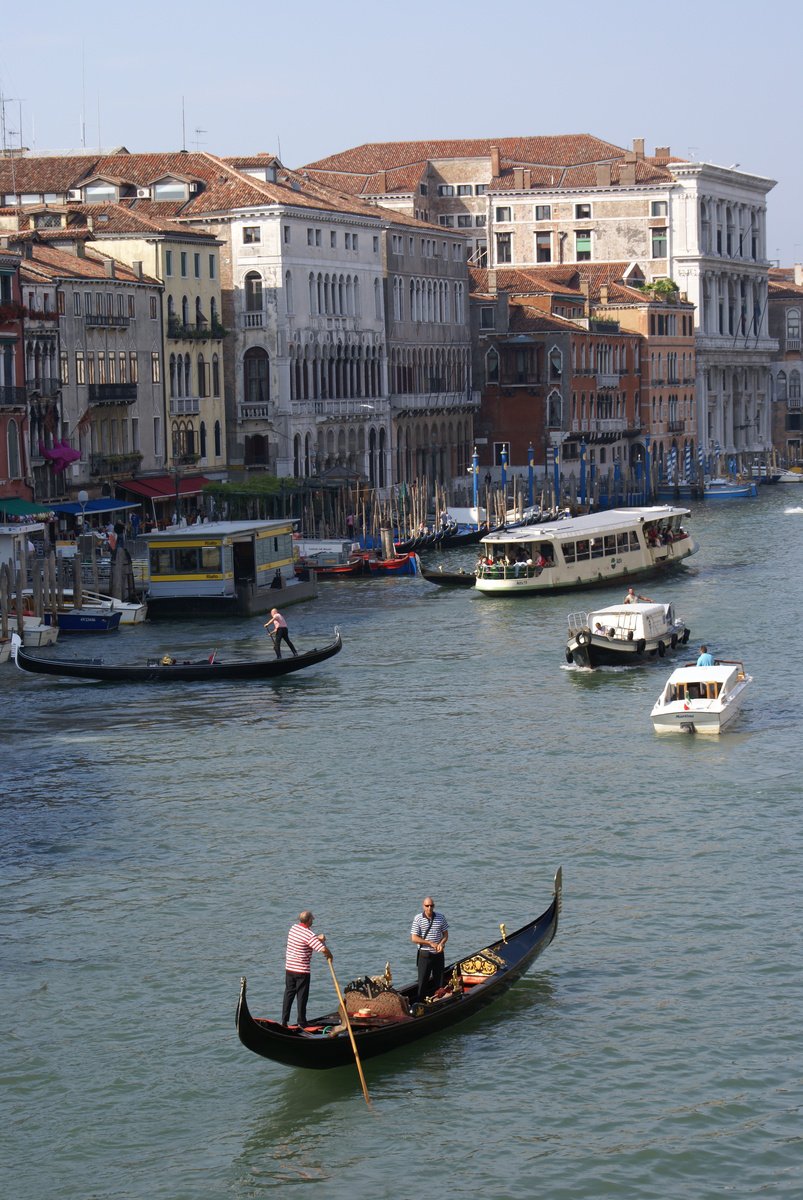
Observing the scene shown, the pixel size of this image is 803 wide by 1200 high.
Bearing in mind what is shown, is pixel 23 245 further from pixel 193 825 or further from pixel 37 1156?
pixel 37 1156

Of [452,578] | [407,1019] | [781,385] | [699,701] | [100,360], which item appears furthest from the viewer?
[781,385]

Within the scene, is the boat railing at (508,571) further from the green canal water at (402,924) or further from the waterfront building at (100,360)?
the green canal water at (402,924)

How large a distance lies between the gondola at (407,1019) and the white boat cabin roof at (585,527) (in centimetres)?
2930

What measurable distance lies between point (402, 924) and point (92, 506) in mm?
32787

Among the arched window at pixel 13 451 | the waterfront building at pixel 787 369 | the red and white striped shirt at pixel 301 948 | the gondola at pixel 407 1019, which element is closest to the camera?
the gondola at pixel 407 1019

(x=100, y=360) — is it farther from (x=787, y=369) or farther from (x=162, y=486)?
(x=787, y=369)

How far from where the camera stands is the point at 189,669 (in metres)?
34.5

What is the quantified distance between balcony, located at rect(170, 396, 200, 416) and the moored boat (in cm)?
1332

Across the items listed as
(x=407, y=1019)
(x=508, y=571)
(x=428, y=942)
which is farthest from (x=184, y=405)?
(x=407, y=1019)

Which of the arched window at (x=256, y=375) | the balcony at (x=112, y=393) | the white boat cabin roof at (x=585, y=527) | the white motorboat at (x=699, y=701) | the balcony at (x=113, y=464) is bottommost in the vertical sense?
the white motorboat at (x=699, y=701)

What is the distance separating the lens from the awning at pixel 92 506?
5106 cm

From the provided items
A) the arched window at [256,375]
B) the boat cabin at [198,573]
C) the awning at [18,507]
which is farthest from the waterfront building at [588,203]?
the boat cabin at [198,573]

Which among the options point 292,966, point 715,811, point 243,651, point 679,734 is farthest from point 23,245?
point 292,966

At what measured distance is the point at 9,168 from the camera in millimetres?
66188
